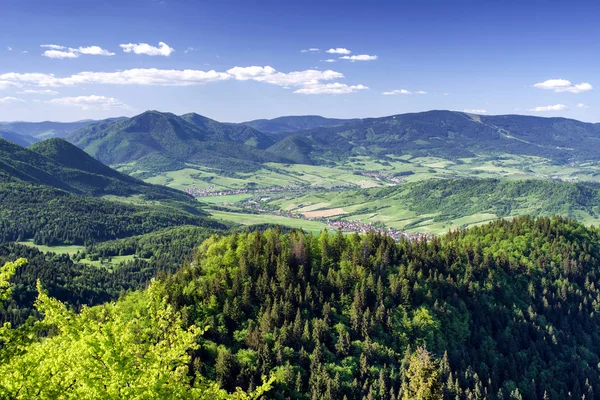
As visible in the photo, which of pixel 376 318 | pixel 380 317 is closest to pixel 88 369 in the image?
pixel 376 318

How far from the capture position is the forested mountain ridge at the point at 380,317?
9681cm

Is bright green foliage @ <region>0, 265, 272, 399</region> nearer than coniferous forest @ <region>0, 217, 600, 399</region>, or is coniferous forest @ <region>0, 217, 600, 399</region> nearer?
bright green foliage @ <region>0, 265, 272, 399</region>

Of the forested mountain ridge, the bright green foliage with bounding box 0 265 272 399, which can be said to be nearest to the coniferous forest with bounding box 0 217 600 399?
the forested mountain ridge

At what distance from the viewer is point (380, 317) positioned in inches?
4582

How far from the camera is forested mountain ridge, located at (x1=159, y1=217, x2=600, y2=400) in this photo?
3812 inches

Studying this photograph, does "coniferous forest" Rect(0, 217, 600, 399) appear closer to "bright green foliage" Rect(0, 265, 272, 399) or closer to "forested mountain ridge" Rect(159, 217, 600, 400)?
"forested mountain ridge" Rect(159, 217, 600, 400)

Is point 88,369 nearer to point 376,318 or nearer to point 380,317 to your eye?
point 376,318

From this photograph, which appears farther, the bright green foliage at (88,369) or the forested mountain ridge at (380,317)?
the forested mountain ridge at (380,317)

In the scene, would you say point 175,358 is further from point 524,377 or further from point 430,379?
point 524,377

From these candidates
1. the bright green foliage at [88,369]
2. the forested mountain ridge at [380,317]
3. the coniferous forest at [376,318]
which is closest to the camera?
the bright green foliage at [88,369]

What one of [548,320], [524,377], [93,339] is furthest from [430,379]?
[548,320]

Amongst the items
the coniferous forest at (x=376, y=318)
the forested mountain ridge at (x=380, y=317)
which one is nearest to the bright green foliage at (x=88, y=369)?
the coniferous forest at (x=376, y=318)

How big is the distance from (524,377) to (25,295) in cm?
18798

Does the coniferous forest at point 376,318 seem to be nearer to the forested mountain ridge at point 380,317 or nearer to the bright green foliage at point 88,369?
the forested mountain ridge at point 380,317
